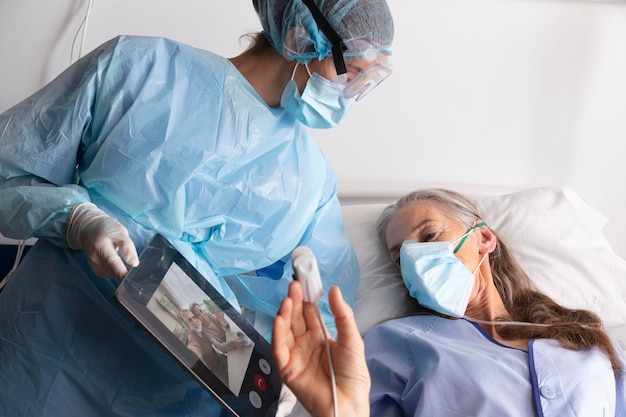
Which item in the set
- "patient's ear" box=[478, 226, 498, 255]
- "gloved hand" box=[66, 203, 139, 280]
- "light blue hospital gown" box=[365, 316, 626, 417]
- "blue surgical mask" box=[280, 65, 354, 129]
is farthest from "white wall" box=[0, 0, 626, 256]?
"gloved hand" box=[66, 203, 139, 280]

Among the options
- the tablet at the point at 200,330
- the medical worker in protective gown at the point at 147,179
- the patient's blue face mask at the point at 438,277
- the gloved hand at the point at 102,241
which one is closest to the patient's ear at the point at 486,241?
the patient's blue face mask at the point at 438,277

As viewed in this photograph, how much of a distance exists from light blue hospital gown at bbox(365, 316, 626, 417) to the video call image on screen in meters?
0.42

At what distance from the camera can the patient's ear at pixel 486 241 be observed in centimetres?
180

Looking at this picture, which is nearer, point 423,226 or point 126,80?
point 126,80

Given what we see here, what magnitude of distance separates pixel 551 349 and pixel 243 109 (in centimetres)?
89

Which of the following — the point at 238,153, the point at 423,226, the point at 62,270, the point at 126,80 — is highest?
the point at 126,80

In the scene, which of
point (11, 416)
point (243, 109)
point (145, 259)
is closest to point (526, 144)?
point (243, 109)

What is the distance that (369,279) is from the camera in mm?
1956

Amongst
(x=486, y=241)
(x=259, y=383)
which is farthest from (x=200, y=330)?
(x=486, y=241)

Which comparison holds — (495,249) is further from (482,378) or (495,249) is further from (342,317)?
(342,317)

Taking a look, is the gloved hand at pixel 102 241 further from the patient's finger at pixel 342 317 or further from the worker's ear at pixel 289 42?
the worker's ear at pixel 289 42

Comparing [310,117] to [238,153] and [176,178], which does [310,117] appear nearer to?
[238,153]

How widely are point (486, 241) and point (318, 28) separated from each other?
74cm

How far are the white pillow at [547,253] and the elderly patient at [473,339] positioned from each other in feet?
0.37
